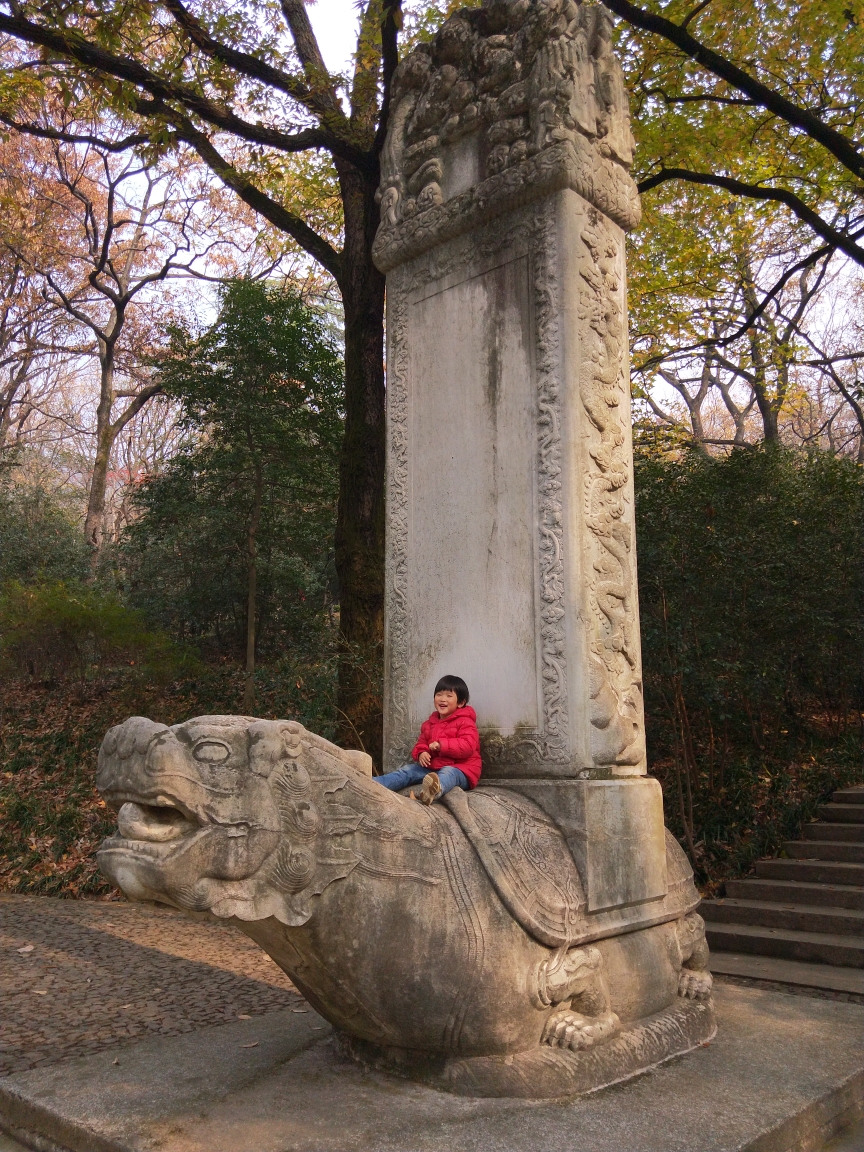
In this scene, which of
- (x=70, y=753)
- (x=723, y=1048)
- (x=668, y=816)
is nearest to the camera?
(x=723, y=1048)

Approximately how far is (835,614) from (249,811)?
771cm

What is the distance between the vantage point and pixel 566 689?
13.4ft

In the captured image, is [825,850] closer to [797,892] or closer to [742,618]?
[797,892]

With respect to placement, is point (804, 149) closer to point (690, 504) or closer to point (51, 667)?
point (690, 504)

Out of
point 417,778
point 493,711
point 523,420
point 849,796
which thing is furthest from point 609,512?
point 849,796

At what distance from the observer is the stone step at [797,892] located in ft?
22.3

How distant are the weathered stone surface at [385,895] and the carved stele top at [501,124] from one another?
2989mm

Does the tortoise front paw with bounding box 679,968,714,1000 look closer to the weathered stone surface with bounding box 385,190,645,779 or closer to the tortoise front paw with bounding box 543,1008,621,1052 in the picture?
the tortoise front paw with bounding box 543,1008,621,1052

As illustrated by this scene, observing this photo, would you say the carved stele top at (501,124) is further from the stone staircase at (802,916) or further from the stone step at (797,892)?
the stone step at (797,892)

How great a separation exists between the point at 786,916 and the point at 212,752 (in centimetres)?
526

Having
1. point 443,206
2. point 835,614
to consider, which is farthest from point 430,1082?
point 835,614

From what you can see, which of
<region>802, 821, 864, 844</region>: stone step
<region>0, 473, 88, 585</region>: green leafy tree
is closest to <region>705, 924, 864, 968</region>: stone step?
<region>802, 821, 864, 844</region>: stone step

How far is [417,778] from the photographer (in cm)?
423

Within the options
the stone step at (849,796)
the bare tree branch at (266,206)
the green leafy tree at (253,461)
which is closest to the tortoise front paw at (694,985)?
the stone step at (849,796)
